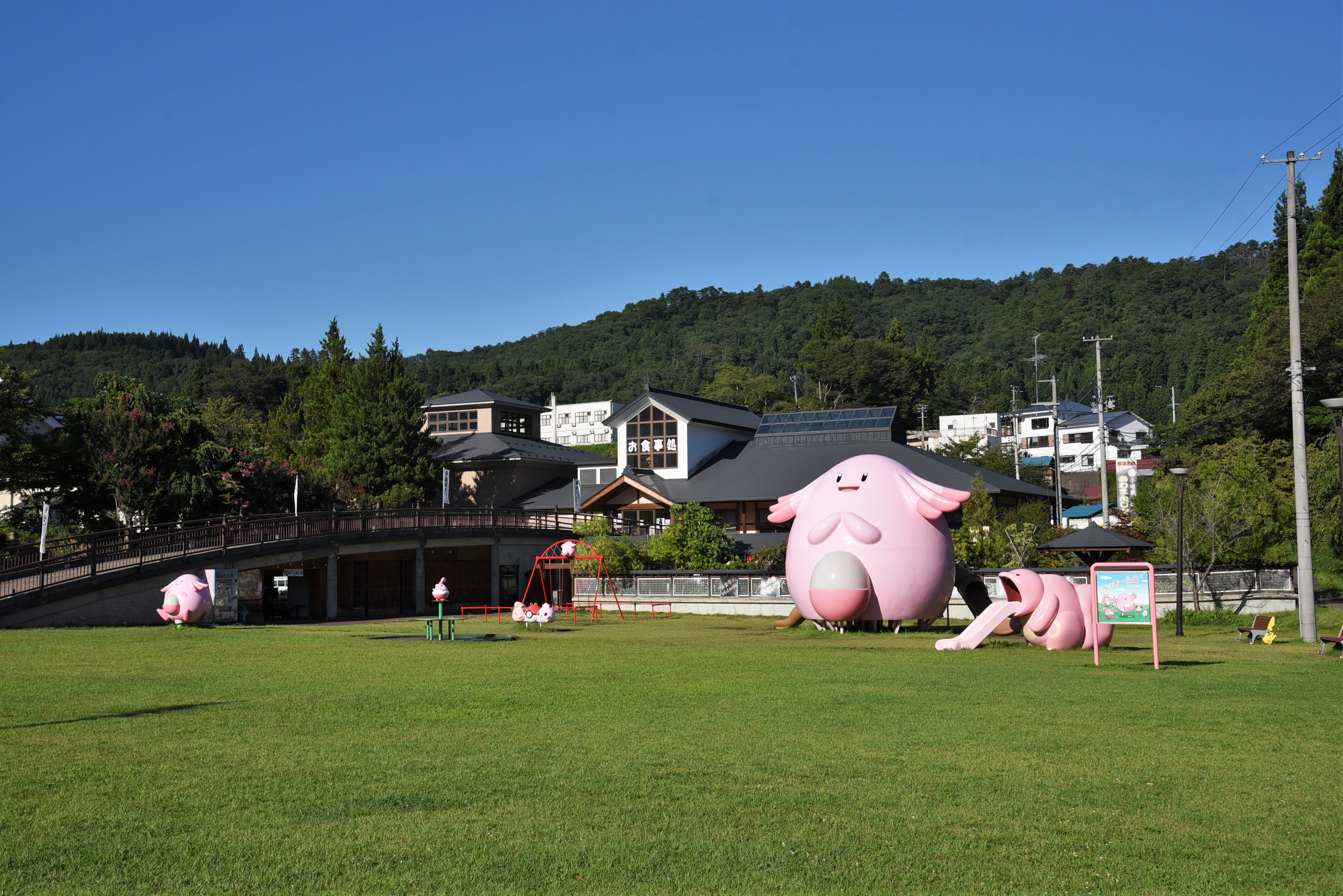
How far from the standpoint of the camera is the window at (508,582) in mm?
50781

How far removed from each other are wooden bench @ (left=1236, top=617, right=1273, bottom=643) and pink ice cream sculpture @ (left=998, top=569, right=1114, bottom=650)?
469 cm

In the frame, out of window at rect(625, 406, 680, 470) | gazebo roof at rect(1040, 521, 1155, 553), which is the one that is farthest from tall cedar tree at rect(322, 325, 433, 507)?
gazebo roof at rect(1040, 521, 1155, 553)

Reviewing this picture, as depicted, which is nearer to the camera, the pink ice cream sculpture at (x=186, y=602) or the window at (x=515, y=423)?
the pink ice cream sculpture at (x=186, y=602)

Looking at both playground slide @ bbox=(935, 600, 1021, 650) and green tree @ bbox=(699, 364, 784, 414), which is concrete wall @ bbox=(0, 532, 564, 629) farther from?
green tree @ bbox=(699, 364, 784, 414)

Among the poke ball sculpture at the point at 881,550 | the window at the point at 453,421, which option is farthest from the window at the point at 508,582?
the poke ball sculpture at the point at 881,550

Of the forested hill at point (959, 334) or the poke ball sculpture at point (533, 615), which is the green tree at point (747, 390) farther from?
the poke ball sculpture at point (533, 615)

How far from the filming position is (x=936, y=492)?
25.7m

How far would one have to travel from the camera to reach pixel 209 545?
1380 inches

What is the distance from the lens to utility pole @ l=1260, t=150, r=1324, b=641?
77.5 ft

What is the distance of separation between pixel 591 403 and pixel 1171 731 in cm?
11771

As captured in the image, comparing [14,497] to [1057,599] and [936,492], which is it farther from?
[1057,599]

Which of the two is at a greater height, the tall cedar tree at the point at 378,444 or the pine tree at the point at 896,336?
the pine tree at the point at 896,336

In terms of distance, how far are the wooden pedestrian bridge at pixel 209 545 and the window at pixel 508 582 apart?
123cm

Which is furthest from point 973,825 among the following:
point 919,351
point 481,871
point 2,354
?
point 919,351
